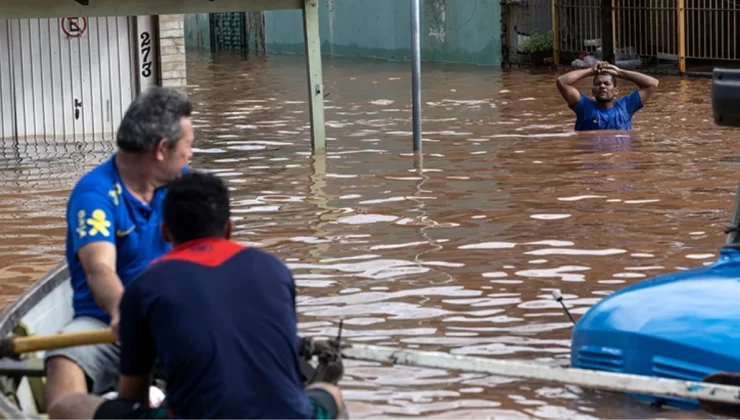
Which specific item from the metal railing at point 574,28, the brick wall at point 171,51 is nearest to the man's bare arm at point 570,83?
the brick wall at point 171,51

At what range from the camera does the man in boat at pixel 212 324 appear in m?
4.06

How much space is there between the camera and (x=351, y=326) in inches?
332

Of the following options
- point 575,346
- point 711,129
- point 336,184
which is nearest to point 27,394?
point 575,346

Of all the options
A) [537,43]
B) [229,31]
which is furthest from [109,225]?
[229,31]

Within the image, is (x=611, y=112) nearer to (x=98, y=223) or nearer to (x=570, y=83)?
(x=570, y=83)

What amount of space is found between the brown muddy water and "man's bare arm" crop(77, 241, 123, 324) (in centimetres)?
199

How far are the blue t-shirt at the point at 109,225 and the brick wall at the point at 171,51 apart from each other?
1292cm

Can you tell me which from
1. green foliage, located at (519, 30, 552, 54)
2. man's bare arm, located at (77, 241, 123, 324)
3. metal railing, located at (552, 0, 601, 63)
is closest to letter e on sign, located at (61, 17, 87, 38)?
man's bare arm, located at (77, 241, 123, 324)

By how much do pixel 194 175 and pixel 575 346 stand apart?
2.53 metres

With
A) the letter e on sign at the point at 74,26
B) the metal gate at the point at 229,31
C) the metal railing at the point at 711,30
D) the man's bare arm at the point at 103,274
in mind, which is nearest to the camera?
the man's bare arm at the point at 103,274

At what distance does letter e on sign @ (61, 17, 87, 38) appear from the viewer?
17.8 meters

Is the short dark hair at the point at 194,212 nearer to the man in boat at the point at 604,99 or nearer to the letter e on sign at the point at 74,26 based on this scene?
the man in boat at the point at 604,99

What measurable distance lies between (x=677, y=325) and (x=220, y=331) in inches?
97.2

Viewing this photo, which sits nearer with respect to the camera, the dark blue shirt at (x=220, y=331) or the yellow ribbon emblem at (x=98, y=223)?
the dark blue shirt at (x=220, y=331)
